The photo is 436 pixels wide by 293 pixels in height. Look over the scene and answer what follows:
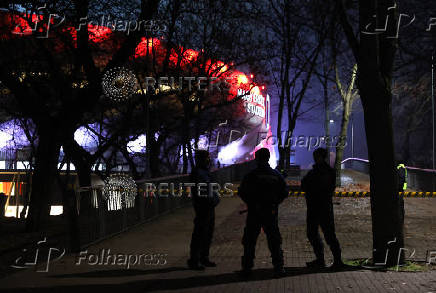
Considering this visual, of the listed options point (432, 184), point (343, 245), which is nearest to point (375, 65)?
point (343, 245)

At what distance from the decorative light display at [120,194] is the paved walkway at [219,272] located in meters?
0.68

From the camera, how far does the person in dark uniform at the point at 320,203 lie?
9.16 metres

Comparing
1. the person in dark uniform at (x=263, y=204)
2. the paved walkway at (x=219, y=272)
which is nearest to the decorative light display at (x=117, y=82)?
the paved walkway at (x=219, y=272)

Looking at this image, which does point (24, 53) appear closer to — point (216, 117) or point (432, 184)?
point (432, 184)

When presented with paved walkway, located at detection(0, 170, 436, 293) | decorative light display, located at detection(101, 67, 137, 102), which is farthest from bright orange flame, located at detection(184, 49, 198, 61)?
paved walkway, located at detection(0, 170, 436, 293)

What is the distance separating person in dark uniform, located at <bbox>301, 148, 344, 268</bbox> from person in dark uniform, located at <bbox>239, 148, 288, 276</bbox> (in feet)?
2.64

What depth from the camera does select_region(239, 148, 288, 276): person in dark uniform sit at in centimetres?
852

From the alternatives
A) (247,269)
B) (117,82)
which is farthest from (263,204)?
(117,82)

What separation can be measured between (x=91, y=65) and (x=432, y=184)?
17511mm

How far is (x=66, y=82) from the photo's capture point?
17062 mm

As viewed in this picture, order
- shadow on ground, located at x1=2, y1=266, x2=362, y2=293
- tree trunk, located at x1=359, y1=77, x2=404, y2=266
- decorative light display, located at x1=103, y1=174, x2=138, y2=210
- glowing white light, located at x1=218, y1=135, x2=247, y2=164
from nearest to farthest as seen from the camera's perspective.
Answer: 1. shadow on ground, located at x1=2, y1=266, x2=362, y2=293
2. tree trunk, located at x1=359, y1=77, x2=404, y2=266
3. decorative light display, located at x1=103, y1=174, x2=138, y2=210
4. glowing white light, located at x1=218, y1=135, x2=247, y2=164

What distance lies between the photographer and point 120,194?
13.8m

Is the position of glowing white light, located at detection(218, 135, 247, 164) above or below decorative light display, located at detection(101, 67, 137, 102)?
below

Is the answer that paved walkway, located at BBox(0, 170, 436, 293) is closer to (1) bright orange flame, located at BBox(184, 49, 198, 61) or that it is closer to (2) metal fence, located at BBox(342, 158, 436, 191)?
(2) metal fence, located at BBox(342, 158, 436, 191)
